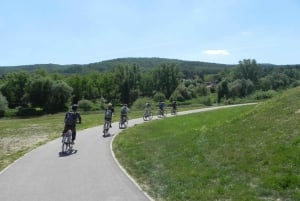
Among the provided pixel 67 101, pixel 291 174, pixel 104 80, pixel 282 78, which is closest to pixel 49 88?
pixel 67 101

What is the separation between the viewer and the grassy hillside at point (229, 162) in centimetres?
960

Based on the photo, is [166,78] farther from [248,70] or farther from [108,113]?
[108,113]

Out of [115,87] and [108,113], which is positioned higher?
[108,113]

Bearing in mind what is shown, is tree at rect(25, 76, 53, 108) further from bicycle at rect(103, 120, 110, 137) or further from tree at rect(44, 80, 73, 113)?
bicycle at rect(103, 120, 110, 137)

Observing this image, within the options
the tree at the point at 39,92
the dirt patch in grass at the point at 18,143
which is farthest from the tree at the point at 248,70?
the dirt patch in grass at the point at 18,143

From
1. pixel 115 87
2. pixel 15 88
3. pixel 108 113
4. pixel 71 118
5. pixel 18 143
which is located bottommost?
pixel 115 87

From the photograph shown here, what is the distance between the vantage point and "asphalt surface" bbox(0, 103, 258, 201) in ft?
34.3

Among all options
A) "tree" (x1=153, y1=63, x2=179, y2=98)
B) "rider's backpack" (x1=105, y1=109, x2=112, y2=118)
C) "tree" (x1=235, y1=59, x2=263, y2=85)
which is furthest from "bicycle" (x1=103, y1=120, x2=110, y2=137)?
"tree" (x1=235, y1=59, x2=263, y2=85)

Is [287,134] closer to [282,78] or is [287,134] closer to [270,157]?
[270,157]

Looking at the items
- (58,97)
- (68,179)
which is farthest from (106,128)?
(58,97)

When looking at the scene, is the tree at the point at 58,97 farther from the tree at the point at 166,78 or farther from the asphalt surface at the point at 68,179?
the asphalt surface at the point at 68,179

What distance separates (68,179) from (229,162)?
458 centimetres

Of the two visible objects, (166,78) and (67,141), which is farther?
(166,78)

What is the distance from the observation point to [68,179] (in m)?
12.6
